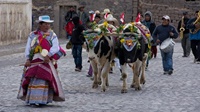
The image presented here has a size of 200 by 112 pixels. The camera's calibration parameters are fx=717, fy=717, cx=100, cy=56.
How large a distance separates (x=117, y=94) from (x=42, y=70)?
2.75m

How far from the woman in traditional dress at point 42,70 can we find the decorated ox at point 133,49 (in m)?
2.57

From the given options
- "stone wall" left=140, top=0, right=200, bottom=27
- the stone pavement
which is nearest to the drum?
the stone pavement

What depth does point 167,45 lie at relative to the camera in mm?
19547

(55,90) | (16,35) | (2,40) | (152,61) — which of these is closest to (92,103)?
(55,90)

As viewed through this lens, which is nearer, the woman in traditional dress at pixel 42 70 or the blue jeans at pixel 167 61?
the woman in traditional dress at pixel 42 70

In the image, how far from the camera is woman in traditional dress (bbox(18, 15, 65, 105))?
12664 mm

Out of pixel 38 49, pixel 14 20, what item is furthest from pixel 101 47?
pixel 14 20

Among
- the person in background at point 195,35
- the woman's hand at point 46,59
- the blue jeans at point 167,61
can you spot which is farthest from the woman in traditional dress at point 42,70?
the person in background at point 195,35

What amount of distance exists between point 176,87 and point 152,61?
7815 millimetres

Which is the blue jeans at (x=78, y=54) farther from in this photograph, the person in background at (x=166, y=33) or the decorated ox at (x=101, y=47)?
the decorated ox at (x=101, y=47)

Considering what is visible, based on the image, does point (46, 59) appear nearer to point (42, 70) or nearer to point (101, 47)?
point (42, 70)

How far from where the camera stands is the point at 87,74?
1922 cm

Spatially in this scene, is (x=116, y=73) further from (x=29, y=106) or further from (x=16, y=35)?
(x=16, y=35)

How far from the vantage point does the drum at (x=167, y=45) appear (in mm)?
19562
